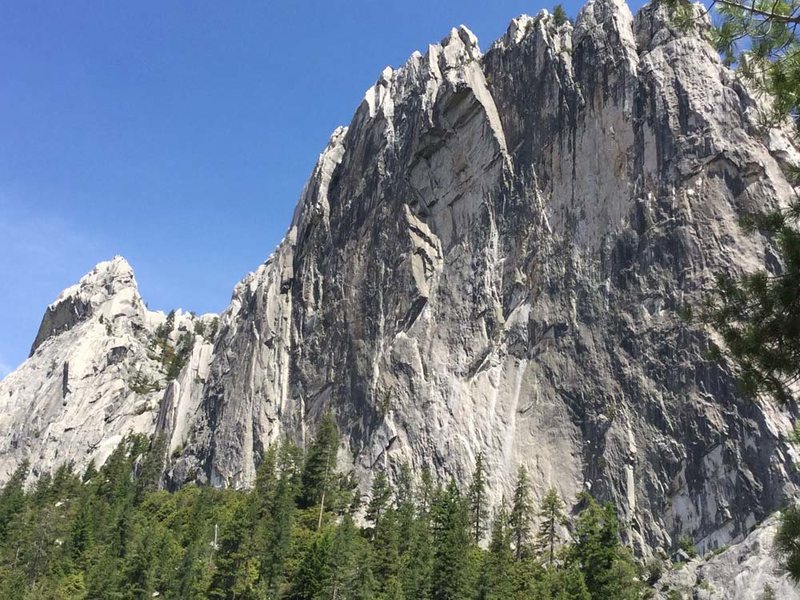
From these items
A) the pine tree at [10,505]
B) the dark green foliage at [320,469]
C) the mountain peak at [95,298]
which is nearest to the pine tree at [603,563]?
the dark green foliage at [320,469]

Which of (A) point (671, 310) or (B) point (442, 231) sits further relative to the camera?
(B) point (442, 231)

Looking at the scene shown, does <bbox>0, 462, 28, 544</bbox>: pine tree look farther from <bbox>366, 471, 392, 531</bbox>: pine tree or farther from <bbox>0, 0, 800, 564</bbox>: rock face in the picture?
<bbox>366, 471, 392, 531</bbox>: pine tree

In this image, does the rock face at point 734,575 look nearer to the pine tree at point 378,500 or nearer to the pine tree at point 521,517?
the pine tree at point 521,517

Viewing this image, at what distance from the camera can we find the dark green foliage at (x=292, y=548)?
4278 centimetres

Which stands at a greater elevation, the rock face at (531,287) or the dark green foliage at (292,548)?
the rock face at (531,287)

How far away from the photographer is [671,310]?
60250 mm

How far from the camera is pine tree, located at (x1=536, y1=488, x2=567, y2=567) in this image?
54188mm

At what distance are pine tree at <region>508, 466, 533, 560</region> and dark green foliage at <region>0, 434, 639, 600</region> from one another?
0.32 metres

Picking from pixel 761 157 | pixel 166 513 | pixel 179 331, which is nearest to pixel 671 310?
pixel 761 157

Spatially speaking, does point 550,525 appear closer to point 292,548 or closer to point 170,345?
point 292,548

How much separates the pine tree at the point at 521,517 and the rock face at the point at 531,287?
3.19 metres

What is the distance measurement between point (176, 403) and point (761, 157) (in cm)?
7250

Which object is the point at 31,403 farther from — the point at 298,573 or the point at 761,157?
the point at 761,157

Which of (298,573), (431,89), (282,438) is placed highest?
(431,89)
